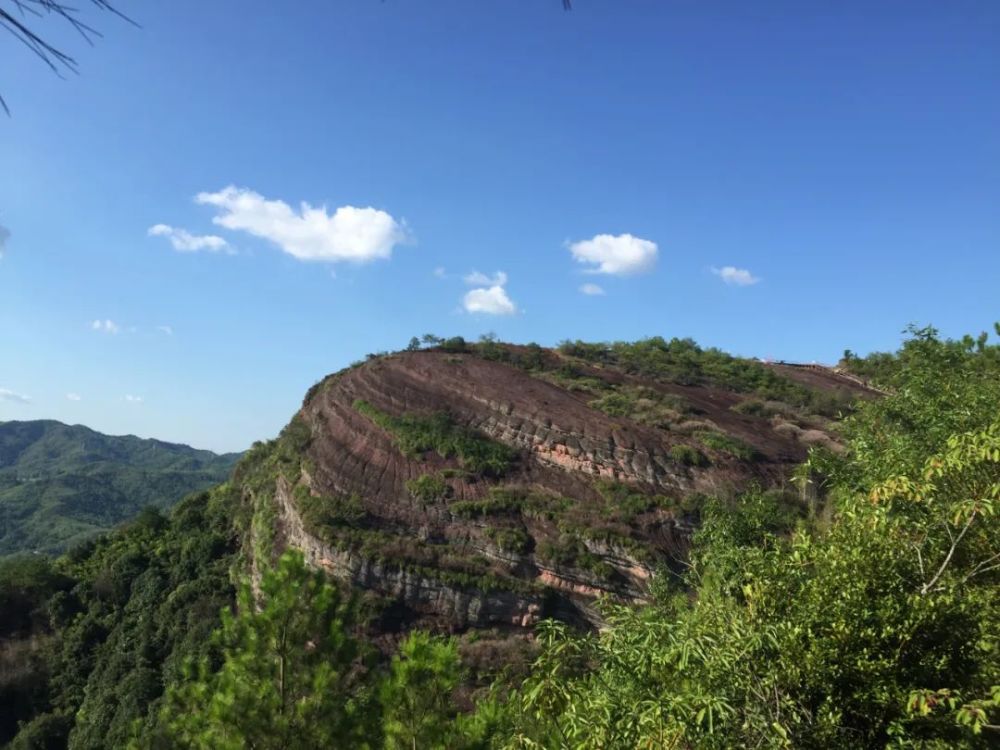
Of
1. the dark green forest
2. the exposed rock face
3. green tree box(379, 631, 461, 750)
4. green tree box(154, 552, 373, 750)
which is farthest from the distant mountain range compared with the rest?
green tree box(379, 631, 461, 750)

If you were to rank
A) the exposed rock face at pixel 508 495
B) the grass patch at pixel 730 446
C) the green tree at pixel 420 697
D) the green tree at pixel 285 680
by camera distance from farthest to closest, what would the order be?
the grass patch at pixel 730 446 → the exposed rock face at pixel 508 495 → the green tree at pixel 285 680 → the green tree at pixel 420 697

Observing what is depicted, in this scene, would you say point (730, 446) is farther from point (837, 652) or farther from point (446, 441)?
point (837, 652)

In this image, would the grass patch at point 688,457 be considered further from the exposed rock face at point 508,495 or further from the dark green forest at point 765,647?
the dark green forest at point 765,647

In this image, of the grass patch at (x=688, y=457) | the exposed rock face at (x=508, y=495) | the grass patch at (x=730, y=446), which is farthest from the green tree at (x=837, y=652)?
the grass patch at (x=730, y=446)

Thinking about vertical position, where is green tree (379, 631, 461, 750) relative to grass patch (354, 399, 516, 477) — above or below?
below

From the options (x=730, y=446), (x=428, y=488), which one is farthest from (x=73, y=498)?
(x=730, y=446)

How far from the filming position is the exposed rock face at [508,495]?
2686 centimetres

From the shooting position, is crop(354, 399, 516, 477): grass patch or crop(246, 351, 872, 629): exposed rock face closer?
crop(246, 351, 872, 629): exposed rock face

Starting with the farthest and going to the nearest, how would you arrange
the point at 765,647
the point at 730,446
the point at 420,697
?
the point at 730,446, the point at 420,697, the point at 765,647

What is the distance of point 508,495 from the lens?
99.9ft

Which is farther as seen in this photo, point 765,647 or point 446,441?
point 446,441

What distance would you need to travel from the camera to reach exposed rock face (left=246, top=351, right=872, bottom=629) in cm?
2686

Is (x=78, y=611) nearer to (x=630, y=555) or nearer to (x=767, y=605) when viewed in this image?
(x=630, y=555)

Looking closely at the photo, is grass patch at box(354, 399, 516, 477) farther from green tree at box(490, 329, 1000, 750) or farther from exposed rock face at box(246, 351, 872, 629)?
green tree at box(490, 329, 1000, 750)
